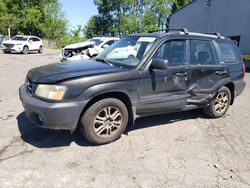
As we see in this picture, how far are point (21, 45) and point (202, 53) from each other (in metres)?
20.1

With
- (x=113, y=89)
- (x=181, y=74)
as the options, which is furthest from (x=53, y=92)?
(x=181, y=74)

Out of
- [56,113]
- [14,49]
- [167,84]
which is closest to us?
[56,113]

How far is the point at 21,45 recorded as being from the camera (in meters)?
21.9

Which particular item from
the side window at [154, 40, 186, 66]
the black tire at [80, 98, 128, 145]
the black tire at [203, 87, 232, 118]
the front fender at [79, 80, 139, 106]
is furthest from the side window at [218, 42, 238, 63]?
the black tire at [80, 98, 128, 145]

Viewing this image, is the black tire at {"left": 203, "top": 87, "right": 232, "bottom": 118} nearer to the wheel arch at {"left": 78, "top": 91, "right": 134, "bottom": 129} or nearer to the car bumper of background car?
the wheel arch at {"left": 78, "top": 91, "right": 134, "bottom": 129}

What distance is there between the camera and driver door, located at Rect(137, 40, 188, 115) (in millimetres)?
4129

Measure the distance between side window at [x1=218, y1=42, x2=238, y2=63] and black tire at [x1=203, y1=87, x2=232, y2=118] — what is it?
0.63m

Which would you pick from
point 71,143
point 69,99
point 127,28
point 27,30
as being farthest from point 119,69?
point 127,28

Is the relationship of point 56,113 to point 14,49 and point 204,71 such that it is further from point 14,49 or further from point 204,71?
point 14,49

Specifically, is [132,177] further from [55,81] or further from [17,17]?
[17,17]

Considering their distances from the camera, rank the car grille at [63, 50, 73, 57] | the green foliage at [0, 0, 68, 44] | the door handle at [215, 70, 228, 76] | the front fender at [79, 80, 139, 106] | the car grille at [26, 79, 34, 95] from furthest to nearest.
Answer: the green foliage at [0, 0, 68, 44] → the car grille at [63, 50, 73, 57] → the door handle at [215, 70, 228, 76] → the car grille at [26, 79, 34, 95] → the front fender at [79, 80, 139, 106]

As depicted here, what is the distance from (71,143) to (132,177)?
1256mm

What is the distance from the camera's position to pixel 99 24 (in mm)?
58219

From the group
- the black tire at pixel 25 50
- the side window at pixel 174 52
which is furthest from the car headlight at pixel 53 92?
the black tire at pixel 25 50
